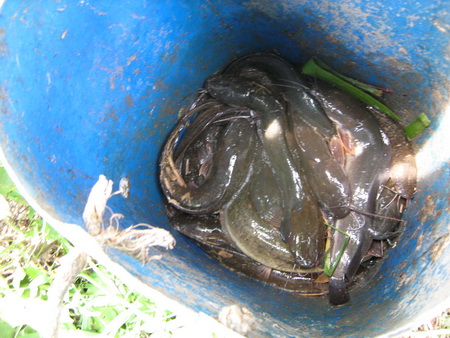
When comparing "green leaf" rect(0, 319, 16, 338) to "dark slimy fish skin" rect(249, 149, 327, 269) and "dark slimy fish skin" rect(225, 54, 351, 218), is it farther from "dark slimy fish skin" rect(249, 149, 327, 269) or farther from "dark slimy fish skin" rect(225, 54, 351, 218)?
"dark slimy fish skin" rect(225, 54, 351, 218)

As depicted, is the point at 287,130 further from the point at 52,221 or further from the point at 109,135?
the point at 52,221

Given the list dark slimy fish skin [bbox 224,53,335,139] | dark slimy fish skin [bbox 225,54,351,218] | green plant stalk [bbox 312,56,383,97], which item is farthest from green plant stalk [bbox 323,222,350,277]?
green plant stalk [bbox 312,56,383,97]

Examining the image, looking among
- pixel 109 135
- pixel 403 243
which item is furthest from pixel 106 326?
pixel 403 243

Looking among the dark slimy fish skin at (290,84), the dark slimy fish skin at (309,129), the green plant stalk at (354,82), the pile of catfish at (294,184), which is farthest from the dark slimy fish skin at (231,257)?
the green plant stalk at (354,82)

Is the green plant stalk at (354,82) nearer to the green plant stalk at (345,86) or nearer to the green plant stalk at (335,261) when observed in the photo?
the green plant stalk at (345,86)

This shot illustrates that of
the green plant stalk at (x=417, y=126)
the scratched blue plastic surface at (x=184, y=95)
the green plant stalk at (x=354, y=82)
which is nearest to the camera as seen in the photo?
the scratched blue plastic surface at (x=184, y=95)

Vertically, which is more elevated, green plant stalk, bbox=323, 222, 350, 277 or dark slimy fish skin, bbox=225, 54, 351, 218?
dark slimy fish skin, bbox=225, 54, 351, 218
